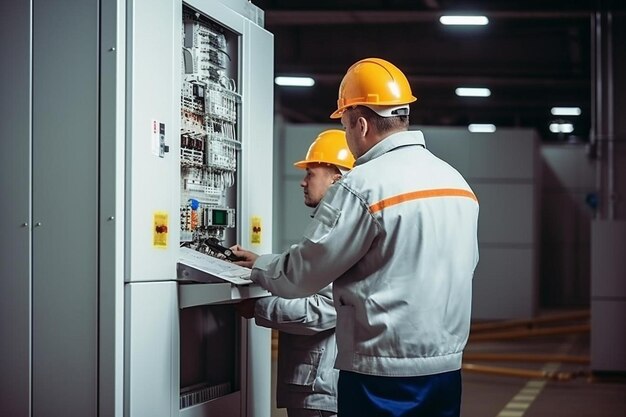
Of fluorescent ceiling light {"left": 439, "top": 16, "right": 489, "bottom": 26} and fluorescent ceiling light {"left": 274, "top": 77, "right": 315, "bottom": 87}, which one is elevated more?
fluorescent ceiling light {"left": 439, "top": 16, "right": 489, "bottom": 26}

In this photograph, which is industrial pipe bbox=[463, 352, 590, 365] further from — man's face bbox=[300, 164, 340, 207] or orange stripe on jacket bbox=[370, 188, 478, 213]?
orange stripe on jacket bbox=[370, 188, 478, 213]

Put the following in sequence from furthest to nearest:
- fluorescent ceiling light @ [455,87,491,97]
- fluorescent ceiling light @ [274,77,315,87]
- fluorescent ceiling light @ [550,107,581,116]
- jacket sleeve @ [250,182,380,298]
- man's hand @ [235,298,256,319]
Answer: fluorescent ceiling light @ [550,107,581,116]
fluorescent ceiling light @ [455,87,491,97]
fluorescent ceiling light @ [274,77,315,87]
man's hand @ [235,298,256,319]
jacket sleeve @ [250,182,380,298]

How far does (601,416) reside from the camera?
8.51 m

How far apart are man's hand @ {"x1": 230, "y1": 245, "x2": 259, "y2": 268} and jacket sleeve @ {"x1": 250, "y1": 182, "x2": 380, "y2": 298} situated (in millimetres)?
682

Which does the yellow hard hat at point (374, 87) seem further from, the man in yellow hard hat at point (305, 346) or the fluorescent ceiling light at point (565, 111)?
the fluorescent ceiling light at point (565, 111)

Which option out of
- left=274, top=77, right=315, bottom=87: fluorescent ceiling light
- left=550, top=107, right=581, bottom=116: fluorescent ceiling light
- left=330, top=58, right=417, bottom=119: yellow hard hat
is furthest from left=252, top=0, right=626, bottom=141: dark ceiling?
left=330, top=58, right=417, bottom=119: yellow hard hat

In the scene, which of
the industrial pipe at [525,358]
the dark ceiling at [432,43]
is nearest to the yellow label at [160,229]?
the industrial pipe at [525,358]

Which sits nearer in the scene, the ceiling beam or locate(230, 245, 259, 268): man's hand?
locate(230, 245, 259, 268): man's hand

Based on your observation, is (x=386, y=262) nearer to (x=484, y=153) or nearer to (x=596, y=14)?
(x=596, y=14)

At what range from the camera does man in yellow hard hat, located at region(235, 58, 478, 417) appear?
3275mm

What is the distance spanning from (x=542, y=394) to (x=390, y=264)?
6.76 m

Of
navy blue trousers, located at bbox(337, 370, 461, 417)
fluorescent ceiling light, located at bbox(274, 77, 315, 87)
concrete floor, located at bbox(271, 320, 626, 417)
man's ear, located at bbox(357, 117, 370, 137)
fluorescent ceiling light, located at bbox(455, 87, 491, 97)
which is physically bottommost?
concrete floor, located at bbox(271, 320, 626, 417)

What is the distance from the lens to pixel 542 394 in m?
9.65

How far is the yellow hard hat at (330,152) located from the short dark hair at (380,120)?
79 centimetres
